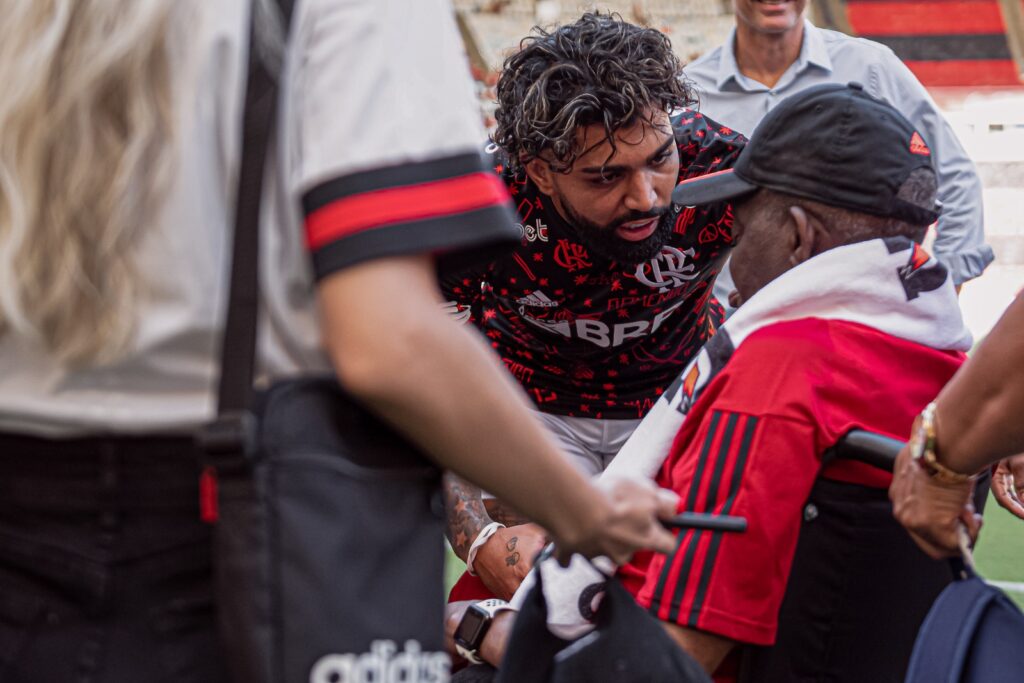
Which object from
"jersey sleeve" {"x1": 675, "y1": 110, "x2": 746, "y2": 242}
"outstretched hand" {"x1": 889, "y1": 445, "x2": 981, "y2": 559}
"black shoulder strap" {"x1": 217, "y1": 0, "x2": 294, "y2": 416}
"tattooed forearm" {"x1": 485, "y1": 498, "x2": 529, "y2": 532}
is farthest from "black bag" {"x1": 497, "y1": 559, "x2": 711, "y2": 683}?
"jersey sleeve" {"x1": 675, "y1": 110, "x2": 746, "y2": 242}

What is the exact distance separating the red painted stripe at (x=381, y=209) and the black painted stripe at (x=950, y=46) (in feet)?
57.9

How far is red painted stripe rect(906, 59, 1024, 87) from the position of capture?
683 inches

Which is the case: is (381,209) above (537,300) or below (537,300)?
above

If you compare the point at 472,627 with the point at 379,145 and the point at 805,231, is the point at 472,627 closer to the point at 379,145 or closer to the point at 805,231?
the point at 805,231

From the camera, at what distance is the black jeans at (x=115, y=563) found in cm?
114

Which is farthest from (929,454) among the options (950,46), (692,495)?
(950,46)

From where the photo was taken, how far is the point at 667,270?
3.05 metres

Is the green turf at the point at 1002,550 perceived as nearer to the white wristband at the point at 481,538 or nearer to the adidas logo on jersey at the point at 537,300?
the adidas logo on jersey at the point at 537,300

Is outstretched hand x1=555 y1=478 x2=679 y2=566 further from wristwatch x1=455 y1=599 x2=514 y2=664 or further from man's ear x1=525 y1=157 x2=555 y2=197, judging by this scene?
man's ear x1=525 y1=157 x2=555 y2=197

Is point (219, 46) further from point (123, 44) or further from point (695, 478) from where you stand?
point (695, 478)

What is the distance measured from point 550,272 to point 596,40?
1.90ft

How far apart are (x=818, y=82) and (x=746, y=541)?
9.88 feet

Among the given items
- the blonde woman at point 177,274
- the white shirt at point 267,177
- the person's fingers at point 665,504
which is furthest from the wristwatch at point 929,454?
the white shirt at point 267,177

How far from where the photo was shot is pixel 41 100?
107 cm
